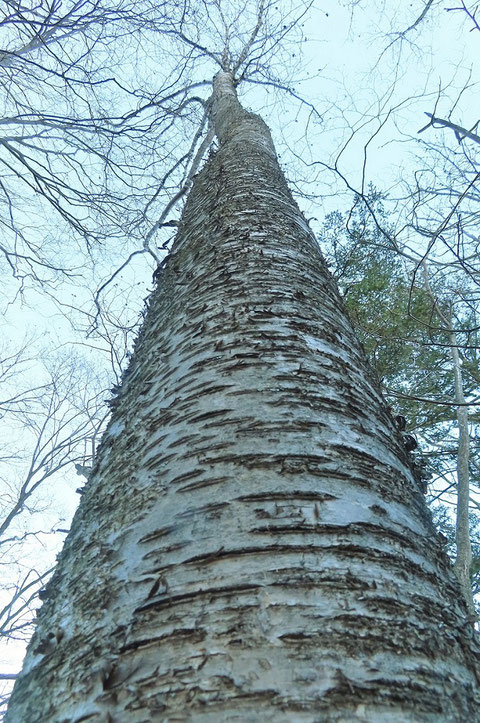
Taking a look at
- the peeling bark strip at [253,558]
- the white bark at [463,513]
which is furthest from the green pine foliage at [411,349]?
the peeling bark strip at [253,558]

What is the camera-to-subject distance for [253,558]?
0.67 metres

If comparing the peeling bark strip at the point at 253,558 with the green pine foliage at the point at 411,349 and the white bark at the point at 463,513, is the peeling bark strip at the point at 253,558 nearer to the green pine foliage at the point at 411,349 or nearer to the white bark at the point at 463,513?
the white bark at the point at 463,513

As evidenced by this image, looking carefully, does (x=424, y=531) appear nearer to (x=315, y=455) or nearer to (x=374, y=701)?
(x=315, y=455)

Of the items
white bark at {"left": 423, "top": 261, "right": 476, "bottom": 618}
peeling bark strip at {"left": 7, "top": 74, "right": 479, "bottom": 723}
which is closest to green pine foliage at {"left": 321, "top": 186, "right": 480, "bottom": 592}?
white bark at {"left": 423, "top": 261, "right": 476, "bottom": 618}

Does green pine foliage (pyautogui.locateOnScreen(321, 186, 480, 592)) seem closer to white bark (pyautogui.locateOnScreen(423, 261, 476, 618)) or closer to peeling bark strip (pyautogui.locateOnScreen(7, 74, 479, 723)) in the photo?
white bark (pyautogui.locateOnScreen(423, 261, 476, 618))

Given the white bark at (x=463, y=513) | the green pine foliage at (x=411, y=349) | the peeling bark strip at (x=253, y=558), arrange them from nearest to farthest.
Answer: the peeling bark strip at (x=253, y=558), the white bark at (x=463, y=513), the green pine foliage at (x=411, y=349)

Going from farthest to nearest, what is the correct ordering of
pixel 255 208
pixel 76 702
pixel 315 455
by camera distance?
pixel 255 208 < pixel 315 455 < pixel 76 702

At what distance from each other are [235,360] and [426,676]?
67cm

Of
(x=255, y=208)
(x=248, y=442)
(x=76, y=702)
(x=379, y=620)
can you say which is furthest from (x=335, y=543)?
(x=255, y=208)

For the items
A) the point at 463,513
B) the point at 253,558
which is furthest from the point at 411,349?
the point at 253,558

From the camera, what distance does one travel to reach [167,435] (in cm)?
99

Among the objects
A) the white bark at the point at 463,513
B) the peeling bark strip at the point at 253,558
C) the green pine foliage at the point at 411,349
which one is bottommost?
the peeling bark strip at the point at 253,558

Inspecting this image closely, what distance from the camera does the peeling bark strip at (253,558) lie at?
0.55 m

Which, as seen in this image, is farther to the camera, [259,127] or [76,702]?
[259,127]
